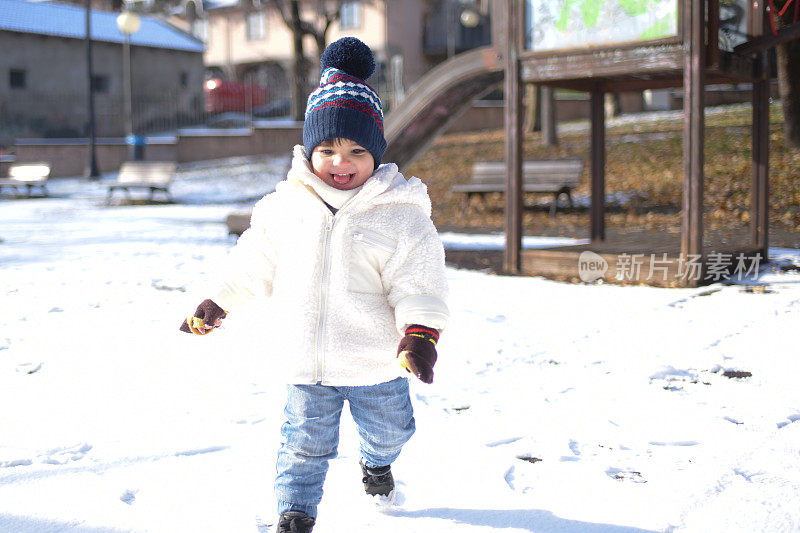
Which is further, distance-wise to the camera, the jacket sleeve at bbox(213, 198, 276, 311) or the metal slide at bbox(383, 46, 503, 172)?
the metal slide at bbox(383, 46, 503, 172)

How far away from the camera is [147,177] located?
17219 millimetres

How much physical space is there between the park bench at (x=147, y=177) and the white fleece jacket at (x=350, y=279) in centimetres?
1507

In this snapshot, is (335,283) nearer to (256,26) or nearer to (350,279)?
(350,279)

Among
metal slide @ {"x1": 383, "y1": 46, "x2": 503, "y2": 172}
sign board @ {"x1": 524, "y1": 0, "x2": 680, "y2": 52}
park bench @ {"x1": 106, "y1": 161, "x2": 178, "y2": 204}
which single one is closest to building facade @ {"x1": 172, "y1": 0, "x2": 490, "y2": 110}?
park bench @ {"x1": 106, "y1": 161, "x2": 178, "y2": 204}

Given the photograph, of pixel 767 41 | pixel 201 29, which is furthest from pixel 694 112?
pixel 201 29

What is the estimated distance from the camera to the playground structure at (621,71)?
21.7 ft

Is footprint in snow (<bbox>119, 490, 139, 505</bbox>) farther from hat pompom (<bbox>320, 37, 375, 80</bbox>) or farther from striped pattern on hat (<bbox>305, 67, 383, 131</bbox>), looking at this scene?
hat pompom (<bbox>320, 37, 375, 80</bbox>)

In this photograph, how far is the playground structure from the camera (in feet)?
21.7

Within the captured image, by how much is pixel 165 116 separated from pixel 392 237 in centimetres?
2779

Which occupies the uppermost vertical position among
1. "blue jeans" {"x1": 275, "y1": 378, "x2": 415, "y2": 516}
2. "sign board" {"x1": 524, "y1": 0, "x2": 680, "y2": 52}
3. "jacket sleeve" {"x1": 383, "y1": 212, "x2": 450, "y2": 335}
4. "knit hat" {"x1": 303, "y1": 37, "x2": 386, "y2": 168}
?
"sign board" {"x1": 524, "y1": 0, "x2": 680, "y2": 52}

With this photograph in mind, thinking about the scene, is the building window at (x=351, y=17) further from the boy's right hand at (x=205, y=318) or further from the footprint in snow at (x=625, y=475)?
the boy's right hand at (x=205, y=318)

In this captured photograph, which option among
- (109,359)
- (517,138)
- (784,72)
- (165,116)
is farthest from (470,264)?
(165,116)

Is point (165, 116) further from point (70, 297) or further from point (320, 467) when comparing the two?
point (320, 467)

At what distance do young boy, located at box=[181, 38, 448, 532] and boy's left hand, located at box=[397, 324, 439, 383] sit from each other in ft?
0.14
